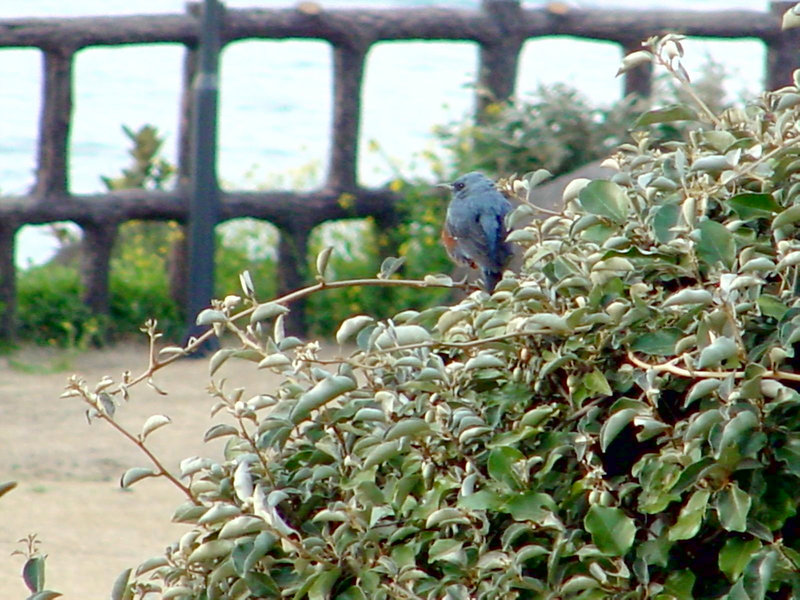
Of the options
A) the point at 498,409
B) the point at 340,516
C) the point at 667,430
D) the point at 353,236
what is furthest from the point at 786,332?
the point at 353,236

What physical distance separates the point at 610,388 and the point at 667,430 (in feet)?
0.33

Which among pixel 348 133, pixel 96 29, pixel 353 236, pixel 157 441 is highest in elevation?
pixel 96 29

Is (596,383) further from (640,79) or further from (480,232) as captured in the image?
(640,79)

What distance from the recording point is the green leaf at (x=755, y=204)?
186cm

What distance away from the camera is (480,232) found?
3.63 m

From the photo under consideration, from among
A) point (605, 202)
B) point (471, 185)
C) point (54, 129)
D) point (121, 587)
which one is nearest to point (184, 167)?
point (54, 129)

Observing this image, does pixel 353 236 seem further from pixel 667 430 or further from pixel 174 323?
pixel 667 430

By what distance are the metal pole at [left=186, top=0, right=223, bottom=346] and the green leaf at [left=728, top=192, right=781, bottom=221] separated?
611cm

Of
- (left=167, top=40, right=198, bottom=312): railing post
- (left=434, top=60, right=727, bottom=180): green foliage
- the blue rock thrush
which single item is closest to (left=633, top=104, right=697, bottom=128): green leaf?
the blue rock thrush

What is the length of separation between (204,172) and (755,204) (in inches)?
245

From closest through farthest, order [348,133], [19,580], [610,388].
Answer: [610,388], [19,580], [348,133]

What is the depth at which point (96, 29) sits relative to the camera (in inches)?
297

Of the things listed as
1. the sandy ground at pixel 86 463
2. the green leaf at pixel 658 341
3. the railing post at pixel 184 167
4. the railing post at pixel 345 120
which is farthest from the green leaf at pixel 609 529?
the railing post at pixel 345 120

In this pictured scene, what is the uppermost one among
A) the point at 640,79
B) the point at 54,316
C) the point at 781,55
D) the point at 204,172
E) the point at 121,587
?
the point at 781,55
